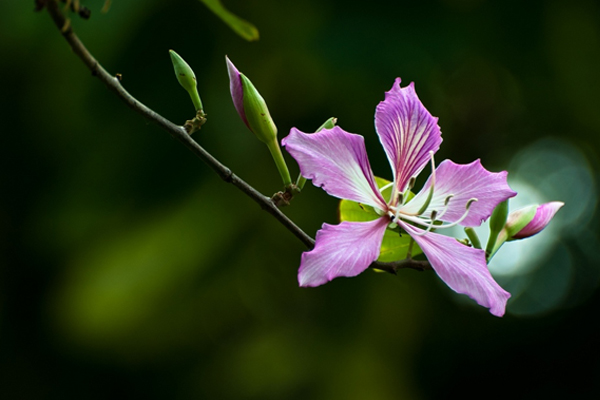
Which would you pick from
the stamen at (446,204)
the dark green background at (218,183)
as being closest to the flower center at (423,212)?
the stamen at (446,204)

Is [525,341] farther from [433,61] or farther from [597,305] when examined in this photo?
[433,61]

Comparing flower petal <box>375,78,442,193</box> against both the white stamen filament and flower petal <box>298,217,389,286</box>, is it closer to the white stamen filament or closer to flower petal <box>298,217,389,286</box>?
the white stamen filament

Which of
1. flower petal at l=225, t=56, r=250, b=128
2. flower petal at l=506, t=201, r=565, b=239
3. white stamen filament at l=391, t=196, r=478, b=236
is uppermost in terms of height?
flower petal at l=225, t=56, r=250, b=128

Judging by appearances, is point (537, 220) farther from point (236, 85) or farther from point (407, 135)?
point (236, 85)

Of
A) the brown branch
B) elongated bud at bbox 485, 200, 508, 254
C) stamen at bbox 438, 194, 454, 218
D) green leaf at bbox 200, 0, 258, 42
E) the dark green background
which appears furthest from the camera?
the dark green background

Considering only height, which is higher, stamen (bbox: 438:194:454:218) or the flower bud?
the flower bud

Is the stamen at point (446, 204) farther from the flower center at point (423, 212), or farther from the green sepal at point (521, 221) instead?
the green sepal at point (521, 221)

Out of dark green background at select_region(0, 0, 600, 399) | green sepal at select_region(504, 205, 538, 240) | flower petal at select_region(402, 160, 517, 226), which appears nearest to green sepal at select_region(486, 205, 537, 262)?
green sepal at select_region(504, 205, 538, 240)
